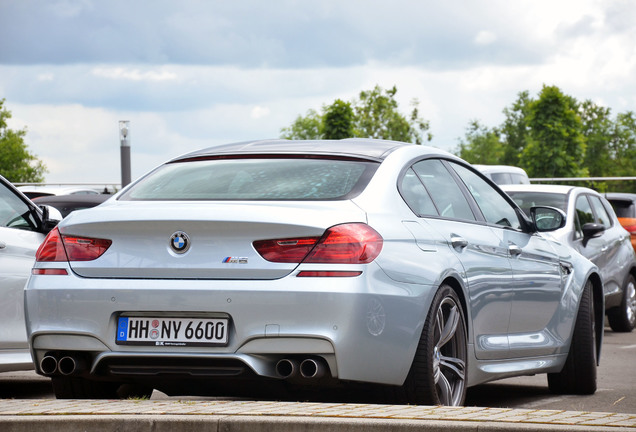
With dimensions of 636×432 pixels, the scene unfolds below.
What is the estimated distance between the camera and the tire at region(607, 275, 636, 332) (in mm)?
14789

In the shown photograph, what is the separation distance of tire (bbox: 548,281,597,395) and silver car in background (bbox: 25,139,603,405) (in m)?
1.87

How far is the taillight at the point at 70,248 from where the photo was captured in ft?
18.2

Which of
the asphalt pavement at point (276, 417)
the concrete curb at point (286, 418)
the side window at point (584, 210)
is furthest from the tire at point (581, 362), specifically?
the side window at point (584, 210)

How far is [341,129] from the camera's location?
66.8 meters

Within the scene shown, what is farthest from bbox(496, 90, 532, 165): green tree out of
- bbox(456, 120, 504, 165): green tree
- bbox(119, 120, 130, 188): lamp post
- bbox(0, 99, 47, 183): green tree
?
bbox(119, 120, 130, 188): lamp post

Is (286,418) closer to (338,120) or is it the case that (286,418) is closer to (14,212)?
(14,212)

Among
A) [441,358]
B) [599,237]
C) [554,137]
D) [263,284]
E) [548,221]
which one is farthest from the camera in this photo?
[554,137]

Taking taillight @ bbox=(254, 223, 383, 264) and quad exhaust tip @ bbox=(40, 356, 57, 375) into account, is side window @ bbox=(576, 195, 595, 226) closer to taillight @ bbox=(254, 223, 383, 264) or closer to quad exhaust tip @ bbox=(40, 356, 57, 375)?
taillight @ bbox=(254, 223, 383, 264)

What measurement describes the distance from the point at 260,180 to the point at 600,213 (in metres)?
9.42

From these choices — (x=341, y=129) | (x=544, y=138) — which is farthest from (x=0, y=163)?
(x=544, y=138)

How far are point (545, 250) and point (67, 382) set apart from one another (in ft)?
10.9

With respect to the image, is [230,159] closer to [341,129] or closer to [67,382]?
[67,382]

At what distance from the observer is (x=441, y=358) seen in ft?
19.7

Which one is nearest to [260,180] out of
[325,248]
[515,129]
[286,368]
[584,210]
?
[325,248]
